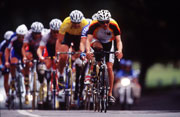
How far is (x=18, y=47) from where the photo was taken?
19250mm

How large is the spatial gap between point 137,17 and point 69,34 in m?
19.6

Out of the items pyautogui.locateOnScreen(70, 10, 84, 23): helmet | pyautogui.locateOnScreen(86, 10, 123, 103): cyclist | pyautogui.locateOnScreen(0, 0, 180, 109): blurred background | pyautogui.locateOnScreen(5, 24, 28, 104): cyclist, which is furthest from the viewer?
pyautogui.locateOnScreen(0, 0, 180, 109): blurred background

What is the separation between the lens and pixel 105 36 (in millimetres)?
13969

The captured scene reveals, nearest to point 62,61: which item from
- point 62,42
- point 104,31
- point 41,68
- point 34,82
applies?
point 62,42

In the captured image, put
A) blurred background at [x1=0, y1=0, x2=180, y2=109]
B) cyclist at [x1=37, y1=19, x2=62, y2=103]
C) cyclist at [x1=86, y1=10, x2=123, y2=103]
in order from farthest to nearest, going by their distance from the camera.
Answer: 1. blurred background at [x1=0, y1=0, x2=180, y2=109]
2. cyclist at [x1=37, y1=19, x2=62, y2=103]
3. cyclist at [x1=86, y1=10, x2=123, y2=103]

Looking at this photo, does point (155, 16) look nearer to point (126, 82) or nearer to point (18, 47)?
point (126, 82)

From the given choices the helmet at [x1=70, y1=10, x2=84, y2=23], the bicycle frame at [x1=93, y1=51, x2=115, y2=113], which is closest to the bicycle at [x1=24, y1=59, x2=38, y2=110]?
the helmet at [x1=70, y1=10, x2=84, y2=23]

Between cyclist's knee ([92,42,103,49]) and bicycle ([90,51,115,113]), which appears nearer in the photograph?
bicycle ([90,51,115,113])

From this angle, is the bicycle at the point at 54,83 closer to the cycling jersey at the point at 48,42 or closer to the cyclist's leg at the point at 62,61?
the cyclist's leg at the point at 62,61

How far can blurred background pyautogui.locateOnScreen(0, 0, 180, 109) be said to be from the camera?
104 feet

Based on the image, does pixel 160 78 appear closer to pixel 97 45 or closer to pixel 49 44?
pixel 49 44

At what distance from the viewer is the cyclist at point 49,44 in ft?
54.3

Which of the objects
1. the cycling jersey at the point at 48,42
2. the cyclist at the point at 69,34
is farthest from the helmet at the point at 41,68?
the cyclist at the point at 69,34

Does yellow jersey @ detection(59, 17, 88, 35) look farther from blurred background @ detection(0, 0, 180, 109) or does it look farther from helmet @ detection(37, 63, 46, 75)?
blurred background @ detection(0, 0, 180, 109)
